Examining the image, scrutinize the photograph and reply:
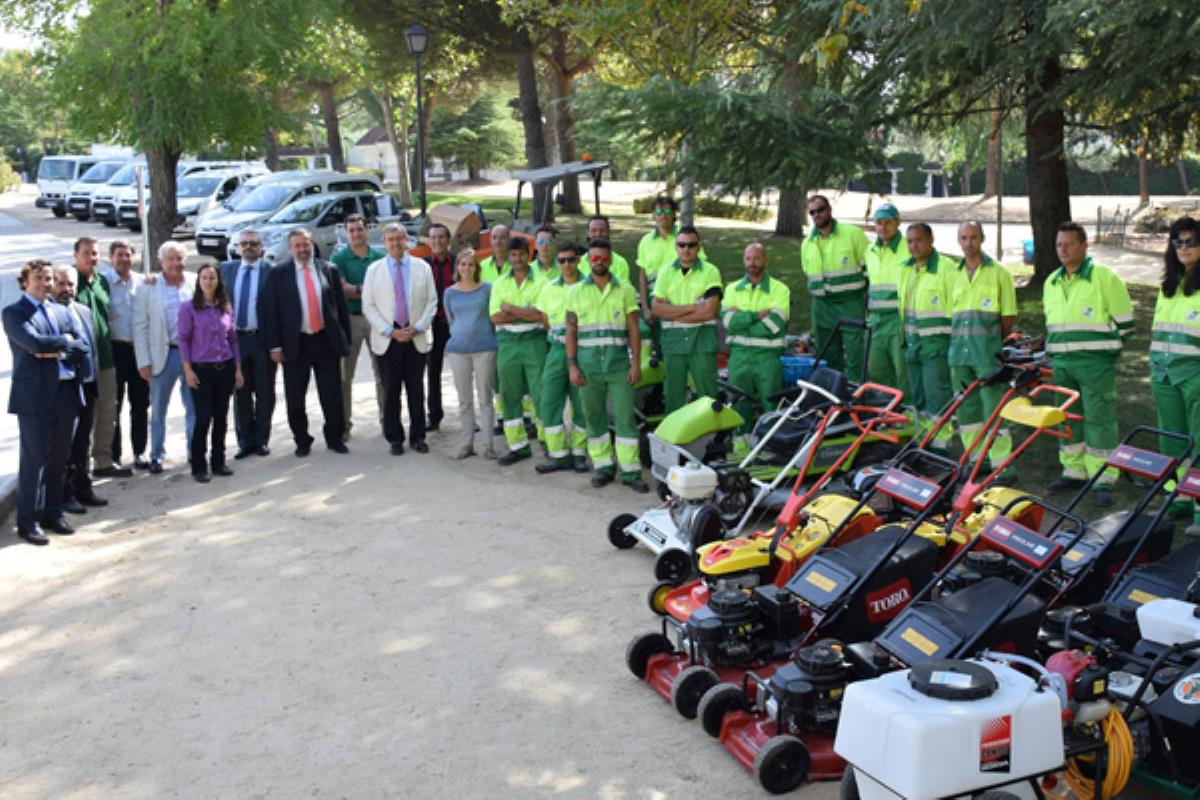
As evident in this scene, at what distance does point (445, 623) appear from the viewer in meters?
6.88

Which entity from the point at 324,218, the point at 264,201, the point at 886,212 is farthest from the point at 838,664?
the point at 264,201

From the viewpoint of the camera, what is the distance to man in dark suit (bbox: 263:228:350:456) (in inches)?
399

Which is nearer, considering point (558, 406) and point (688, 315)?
point (688, 315)

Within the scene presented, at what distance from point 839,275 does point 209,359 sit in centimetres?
537

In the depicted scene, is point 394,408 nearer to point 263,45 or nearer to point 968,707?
point 968,707

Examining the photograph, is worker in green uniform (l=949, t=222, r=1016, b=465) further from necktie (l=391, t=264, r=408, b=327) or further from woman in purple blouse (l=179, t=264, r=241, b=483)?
woman in purple blouse (l=179, t=264, r=241, b=483)

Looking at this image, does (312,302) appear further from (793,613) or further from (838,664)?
(838,664)

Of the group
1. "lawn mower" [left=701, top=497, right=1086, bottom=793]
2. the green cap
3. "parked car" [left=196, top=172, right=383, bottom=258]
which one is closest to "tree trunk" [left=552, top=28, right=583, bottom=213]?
"parked car" [left=196, top=172, right=383, bottom=258]

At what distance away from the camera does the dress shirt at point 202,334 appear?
31.5ft

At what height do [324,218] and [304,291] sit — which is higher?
[324,218]

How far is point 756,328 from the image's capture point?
9.31m

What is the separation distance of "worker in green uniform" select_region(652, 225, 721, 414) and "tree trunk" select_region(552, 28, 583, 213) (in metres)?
16.3

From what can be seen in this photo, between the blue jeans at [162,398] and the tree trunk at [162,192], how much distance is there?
49.5 feet

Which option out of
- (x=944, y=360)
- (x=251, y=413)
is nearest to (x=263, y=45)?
(x=251, y=413)
